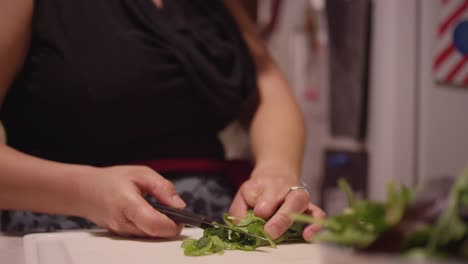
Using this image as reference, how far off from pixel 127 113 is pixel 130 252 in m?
0.30

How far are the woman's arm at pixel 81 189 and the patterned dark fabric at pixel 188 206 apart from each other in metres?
0.09

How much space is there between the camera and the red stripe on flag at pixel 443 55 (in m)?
1.38

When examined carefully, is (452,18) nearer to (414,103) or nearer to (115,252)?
(414,103)

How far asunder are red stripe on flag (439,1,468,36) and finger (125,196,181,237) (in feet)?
3.71

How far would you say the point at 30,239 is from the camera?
55cm

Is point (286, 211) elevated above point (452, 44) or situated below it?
below

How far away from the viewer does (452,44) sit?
1376 millimetres

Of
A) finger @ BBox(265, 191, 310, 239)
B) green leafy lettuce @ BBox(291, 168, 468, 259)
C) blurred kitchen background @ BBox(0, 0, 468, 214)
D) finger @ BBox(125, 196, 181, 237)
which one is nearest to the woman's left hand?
finger @ BBox(265, 191, 310, 239)

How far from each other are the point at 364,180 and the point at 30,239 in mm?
1211

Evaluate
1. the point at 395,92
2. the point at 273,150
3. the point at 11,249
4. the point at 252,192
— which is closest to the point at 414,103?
the point at 395,92

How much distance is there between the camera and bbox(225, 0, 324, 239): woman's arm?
22.0 inches

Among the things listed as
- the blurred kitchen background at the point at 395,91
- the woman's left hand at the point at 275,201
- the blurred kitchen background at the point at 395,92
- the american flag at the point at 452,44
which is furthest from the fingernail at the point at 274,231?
the american flag at the point at 452,44

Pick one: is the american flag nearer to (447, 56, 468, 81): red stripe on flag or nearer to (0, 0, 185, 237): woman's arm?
(447, 56, 468, 81): red stripe on flag

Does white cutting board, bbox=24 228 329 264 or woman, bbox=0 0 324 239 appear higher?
woman, bbox=0 0 324 239
